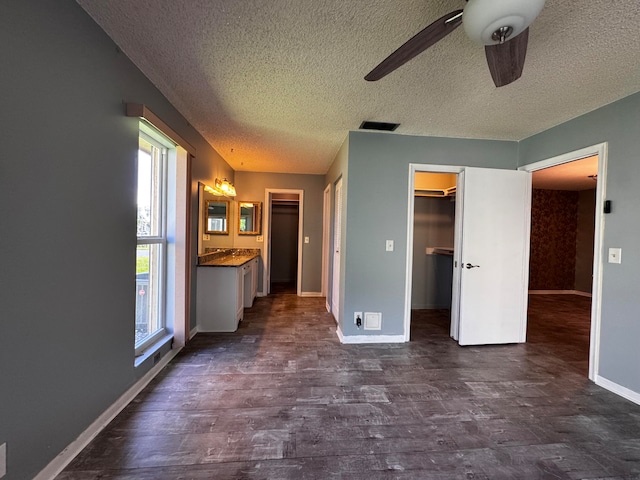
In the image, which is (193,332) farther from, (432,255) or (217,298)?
(432,255)

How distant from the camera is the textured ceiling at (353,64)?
53.4 inches

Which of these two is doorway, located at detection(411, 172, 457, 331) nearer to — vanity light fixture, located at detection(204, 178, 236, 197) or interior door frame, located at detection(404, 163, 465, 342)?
interior door frame, located at detection(404, 163, 465, 342)

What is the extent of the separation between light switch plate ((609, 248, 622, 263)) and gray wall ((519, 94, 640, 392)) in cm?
3

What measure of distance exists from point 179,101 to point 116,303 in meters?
1.75

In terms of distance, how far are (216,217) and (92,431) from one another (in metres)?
2.79

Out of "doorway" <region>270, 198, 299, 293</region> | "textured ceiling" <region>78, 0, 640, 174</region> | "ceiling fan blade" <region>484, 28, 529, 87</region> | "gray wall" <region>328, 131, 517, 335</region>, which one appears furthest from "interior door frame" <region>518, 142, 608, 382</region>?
"doorway" <region>270, 198, 299, 293</region>

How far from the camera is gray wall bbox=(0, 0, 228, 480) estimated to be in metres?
1.06

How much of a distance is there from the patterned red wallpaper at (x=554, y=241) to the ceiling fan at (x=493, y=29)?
5.98 metres

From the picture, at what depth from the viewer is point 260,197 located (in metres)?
5.07

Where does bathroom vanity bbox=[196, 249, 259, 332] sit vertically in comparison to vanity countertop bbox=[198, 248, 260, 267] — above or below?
below

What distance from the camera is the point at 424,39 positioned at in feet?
3.84

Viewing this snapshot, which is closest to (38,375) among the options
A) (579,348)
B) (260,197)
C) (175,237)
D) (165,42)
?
(175,237)

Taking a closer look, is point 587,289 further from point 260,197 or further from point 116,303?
point 116,303

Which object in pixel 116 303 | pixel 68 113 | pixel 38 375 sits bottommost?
pixel 38 375
